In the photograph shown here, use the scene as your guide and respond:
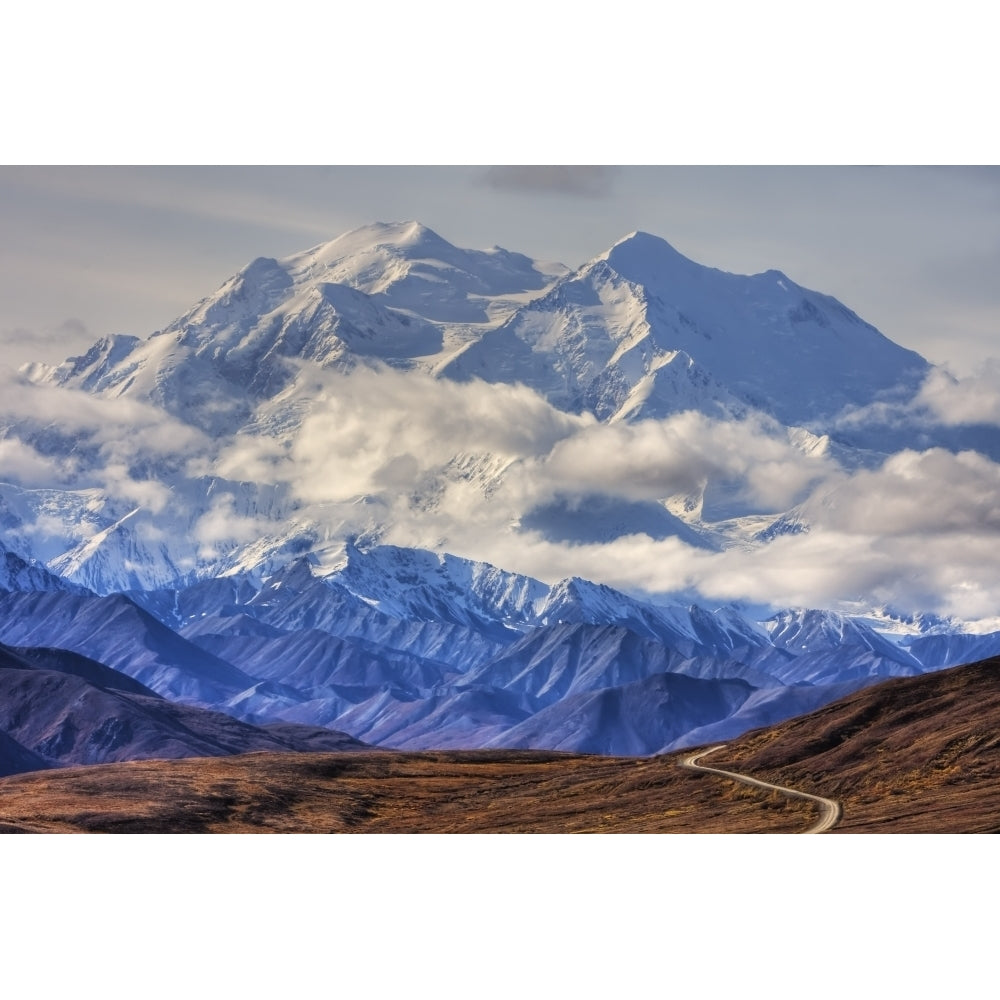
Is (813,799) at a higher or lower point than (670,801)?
lower

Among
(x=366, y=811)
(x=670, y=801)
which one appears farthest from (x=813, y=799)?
(x=366, y=811)

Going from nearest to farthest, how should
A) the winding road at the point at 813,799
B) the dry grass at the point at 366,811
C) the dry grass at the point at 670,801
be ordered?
the winding road at the point at 813,799 < the dry grass at the point at 670,801 < the dry grass at the point at 366,811

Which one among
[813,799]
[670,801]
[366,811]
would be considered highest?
[670,801]

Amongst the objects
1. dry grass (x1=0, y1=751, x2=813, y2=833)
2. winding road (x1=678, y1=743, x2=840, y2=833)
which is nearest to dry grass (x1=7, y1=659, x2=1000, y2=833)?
dry grass (x1=0, y1=751, x2=813, y2=833)

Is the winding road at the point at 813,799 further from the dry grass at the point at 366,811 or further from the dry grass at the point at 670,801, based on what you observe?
the dry grass at the point at 366,811

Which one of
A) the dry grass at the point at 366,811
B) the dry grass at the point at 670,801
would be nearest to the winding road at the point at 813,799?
the dry grass at the point at 670,801

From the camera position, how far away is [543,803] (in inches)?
7598

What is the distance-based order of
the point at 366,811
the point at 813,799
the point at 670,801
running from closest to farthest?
1. the point at 813,799
2. the point at 670,801
3. the point at 366,811

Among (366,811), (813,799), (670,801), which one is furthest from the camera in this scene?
(366,811)

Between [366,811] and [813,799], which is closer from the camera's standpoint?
[813,799]

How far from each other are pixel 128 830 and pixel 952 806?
72838 mm

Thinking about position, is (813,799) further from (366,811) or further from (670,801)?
(366,811)
